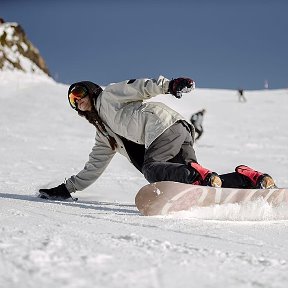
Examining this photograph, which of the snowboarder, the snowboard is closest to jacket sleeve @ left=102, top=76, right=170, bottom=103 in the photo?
the snowboarder

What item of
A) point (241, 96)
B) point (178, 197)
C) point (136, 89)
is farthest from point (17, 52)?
point (178, 197)

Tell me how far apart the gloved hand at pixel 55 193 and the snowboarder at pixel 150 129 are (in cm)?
61

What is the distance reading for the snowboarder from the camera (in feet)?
10.4

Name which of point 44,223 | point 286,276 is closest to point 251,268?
point 286,276

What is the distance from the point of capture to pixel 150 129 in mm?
3438

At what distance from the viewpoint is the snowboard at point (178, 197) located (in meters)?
2.90

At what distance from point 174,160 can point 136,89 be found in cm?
62

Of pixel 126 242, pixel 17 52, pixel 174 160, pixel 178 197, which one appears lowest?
pixel 126 242

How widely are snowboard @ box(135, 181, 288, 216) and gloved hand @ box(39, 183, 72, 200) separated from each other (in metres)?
1.31

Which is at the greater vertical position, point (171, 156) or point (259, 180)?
point (171, 156)

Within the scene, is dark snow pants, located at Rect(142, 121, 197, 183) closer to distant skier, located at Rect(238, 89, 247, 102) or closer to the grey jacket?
the grey jacket

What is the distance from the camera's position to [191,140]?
3.71m

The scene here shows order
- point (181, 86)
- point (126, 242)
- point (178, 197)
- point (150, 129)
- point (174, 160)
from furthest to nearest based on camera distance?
1. point (174, 160)
2. point (150, 129)
3. point (181, 86)
4. point (178, 197)
5. point (126, 242)

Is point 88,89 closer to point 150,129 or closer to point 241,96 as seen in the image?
point 150,129
